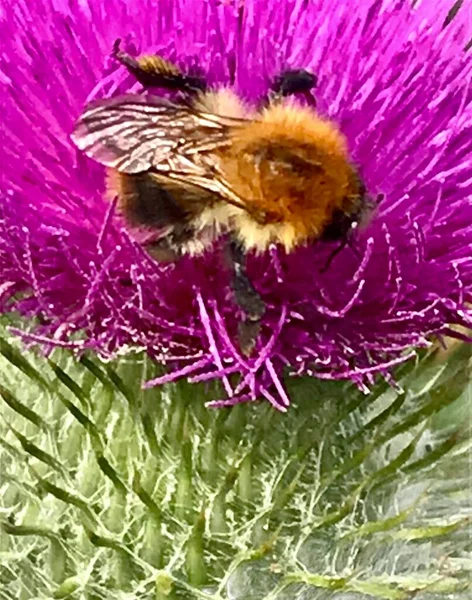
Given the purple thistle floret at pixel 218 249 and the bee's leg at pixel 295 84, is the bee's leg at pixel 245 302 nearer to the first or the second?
the purple thistle floret at pixel 218 249

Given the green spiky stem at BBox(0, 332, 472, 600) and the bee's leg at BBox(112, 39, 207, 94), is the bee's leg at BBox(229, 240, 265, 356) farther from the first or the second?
the bee's leg at BBox(112, 39, 207, 94)

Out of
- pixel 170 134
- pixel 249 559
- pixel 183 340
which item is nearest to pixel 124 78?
pixel 170 134

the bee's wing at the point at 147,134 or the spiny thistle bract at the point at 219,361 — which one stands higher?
the bee's wing at the point at 147,134

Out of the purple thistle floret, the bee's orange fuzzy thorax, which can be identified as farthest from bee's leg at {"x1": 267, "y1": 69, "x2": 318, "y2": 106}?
the bee's orange fuzzy thorax

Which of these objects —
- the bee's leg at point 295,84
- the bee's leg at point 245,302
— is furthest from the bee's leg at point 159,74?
the bee's leg at point 245,302

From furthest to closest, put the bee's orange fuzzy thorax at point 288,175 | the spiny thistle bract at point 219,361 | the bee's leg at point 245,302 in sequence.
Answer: the spiny thistle bract at point 219,361 < the bee's leg at point 245,302 < the bee's orange fuzzy thorax at point 288,175

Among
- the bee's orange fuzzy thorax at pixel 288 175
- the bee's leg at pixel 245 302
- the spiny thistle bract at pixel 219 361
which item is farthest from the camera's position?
the spiny thistle bract at pixel 219 361

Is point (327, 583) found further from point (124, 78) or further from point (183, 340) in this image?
point (124, 78)

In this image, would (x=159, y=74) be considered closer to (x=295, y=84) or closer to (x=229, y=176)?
(x=295, y=84)
